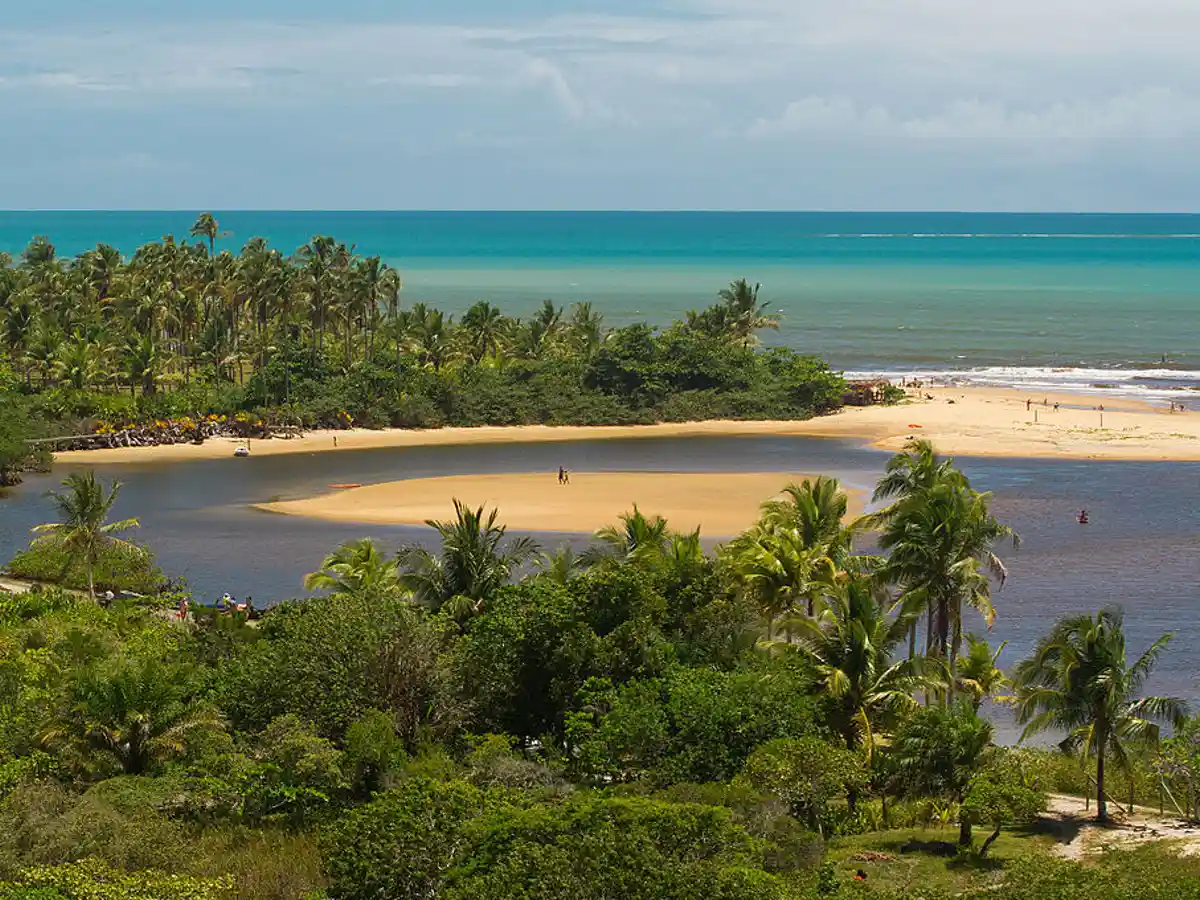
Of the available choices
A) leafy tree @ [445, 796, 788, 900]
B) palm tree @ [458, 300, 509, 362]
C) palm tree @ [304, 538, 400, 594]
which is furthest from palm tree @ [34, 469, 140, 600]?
palm tree @ [458, 300, 509, 362]

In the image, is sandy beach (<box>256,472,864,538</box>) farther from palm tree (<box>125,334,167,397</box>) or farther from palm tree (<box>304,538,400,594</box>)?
palm tree (<box>304,538,400,594</box>)

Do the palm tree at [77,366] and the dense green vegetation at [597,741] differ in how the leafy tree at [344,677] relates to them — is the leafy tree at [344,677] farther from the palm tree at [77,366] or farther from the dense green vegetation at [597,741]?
the palm tree at [77,366]

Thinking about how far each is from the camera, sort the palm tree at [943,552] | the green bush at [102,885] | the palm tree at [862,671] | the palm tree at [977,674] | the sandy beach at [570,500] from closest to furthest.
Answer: the green bush at [102,885]
the palm tree at [862,671]
the palm tree at [943,552]
the palm tree at [977,674]
the sandy beach at [570,500]

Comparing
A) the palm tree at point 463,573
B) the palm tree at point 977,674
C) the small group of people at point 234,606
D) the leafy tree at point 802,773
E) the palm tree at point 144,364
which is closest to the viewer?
the leafy tree at point 802,773

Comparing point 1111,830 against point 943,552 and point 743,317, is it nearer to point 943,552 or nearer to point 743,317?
point 943,552

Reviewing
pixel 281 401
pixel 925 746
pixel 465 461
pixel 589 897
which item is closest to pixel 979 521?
pixel 925 746

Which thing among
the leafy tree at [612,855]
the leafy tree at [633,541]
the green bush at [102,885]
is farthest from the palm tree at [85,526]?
the leafy tree at [612,855]

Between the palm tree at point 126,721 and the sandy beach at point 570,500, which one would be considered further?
the sandy beach at point 570,500
